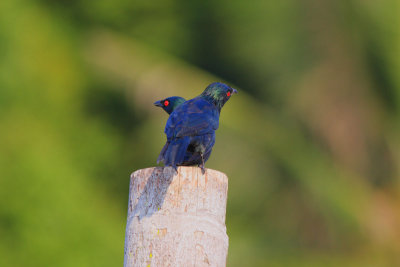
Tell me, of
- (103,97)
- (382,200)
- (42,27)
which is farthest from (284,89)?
(42,27)

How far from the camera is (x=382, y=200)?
10.6 meters

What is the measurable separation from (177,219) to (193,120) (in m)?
1.43

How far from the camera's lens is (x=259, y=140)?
36.4 ft

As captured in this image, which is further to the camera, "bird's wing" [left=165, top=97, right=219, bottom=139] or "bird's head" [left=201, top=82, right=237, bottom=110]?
"bird's head" [left=201, top=82, right=237, bottom=110]

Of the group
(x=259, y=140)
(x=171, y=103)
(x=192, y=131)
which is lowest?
(x=192, y=131)

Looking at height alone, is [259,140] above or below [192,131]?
above

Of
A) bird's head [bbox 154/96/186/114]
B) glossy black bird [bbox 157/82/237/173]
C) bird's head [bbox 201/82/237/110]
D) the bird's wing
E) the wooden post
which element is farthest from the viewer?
bird's head [bbox 154/96/186/114]

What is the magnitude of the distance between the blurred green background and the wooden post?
6515 millimetres

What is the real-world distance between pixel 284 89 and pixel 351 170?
144cm

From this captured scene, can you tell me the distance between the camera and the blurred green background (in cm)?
1050

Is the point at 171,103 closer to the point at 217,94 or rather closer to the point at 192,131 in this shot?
the point at 217,94

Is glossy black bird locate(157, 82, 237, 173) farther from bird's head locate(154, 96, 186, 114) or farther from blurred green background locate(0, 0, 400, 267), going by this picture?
blurred green background locate(0, 0, 400, 267)

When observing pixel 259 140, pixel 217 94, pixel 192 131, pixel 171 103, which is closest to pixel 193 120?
pixel 192 131

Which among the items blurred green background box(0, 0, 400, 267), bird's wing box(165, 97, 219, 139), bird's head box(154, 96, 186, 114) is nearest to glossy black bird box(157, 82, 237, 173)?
bird's wing box(165, 97, 219, 139)
